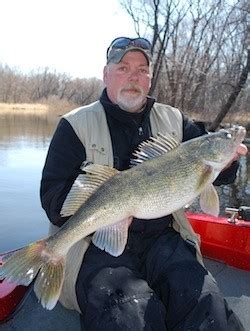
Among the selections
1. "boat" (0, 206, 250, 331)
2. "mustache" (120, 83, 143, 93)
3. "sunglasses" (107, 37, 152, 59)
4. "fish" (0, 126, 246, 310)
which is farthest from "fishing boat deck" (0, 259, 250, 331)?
"sunglasses" (107, 37, 152, 59)

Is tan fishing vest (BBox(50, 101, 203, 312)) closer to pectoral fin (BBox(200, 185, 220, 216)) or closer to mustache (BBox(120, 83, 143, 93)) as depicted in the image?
mustache (BBox(120, 83, 143, 93))

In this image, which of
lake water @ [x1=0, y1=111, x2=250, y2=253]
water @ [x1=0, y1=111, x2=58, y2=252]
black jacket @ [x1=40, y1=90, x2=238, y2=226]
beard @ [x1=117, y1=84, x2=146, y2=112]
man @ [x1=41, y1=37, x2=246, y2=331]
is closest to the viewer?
man @ [x1=41, y1=37, x2=246, y2=331]

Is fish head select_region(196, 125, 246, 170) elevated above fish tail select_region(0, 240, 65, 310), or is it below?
above

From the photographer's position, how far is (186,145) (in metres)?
2.57

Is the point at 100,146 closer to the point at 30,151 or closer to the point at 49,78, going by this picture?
the point at 30,151

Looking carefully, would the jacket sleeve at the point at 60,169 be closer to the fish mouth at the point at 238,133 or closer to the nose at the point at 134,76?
the nose at the point at 134,76

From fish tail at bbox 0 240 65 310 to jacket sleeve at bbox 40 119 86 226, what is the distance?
0.47m

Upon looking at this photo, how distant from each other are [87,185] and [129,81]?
1.05 metres

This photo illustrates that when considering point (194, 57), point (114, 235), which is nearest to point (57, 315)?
point (114, 235)

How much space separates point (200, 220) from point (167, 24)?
2363cm

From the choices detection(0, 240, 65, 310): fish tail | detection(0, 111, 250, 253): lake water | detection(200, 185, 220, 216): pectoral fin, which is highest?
detection(200, 185, 220, 216): pectoral fin

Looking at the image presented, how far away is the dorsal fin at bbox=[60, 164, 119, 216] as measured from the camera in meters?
2.51

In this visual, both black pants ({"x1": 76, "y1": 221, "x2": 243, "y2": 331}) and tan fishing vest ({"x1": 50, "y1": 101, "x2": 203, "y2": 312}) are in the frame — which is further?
tan fishing vest ({"x1": 50, "y1": 101, "x2": 203, "y2": 312})

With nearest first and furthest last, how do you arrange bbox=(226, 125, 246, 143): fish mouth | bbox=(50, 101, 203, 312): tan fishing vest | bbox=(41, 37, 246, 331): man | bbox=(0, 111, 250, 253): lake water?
bbox=(41, 37, 246, 331): man < bbox=(226, 125, 246, 143): fish mouth < bbox=(50, 101, 203, 312): tan fishing vest < bbox=(0, 111, 250, 253): lake water
